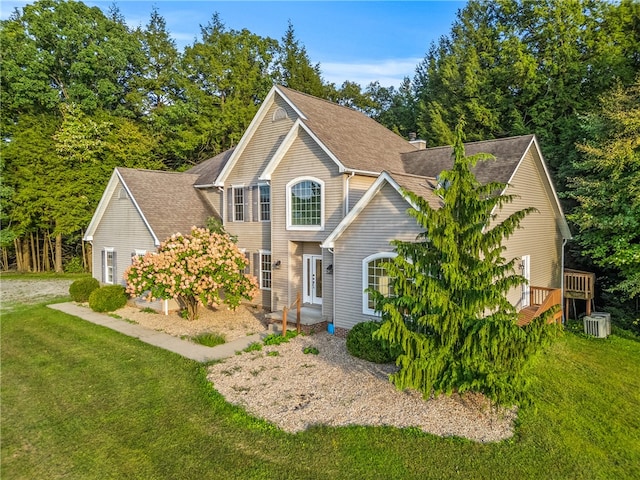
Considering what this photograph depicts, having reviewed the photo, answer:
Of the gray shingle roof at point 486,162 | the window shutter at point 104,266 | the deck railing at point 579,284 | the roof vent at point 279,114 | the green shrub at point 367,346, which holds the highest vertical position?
the roof vent at point 279,114

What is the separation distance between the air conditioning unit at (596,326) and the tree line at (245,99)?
1.66 meters

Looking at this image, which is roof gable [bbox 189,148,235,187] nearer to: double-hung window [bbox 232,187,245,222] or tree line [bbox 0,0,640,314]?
double-hung window [bbox 232,187,245,222]

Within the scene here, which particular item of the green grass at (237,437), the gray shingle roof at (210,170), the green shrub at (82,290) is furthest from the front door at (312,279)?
the green shrub at (82,290)

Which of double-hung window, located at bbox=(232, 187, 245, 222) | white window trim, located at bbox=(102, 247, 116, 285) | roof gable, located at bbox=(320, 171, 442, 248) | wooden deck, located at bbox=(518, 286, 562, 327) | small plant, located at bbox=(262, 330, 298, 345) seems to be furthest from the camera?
white window trim, located at bbox=(102, 247, 116, 285)

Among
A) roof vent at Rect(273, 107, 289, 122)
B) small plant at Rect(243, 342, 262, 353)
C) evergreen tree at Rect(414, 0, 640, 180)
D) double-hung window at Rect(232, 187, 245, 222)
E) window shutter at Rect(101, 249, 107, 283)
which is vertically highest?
evergreen tree at Rect(414, 0, 640, 180)

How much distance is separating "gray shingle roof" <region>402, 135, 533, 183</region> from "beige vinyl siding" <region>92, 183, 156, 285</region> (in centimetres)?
1165

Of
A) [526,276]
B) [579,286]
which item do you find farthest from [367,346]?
[579,286]

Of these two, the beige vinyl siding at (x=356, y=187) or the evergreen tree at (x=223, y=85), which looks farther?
the evergreen tree at (x=223, y=85)

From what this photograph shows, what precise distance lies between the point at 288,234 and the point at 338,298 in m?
3.68

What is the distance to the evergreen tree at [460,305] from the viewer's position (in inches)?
290

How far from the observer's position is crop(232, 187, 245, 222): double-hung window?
18.0 meters

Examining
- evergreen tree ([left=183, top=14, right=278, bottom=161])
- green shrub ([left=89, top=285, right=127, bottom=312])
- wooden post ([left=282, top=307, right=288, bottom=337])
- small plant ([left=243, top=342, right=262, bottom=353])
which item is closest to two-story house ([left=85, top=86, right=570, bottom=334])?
wooden post ([left=282, top=307, right=288, bottom=337])

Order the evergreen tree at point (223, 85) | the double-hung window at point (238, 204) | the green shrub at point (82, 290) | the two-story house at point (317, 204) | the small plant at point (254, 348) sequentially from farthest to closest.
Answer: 1. the evergreen tree at point (223, 85)
2. the green shrub at point (82, 290)
3. the double-hung window at point (238, 204)
4. the two-story house at point (317, 204)
5. the small plant at point (254, 348)

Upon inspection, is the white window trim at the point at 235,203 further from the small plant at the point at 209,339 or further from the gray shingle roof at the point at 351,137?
the small plant at the point at 209,339
